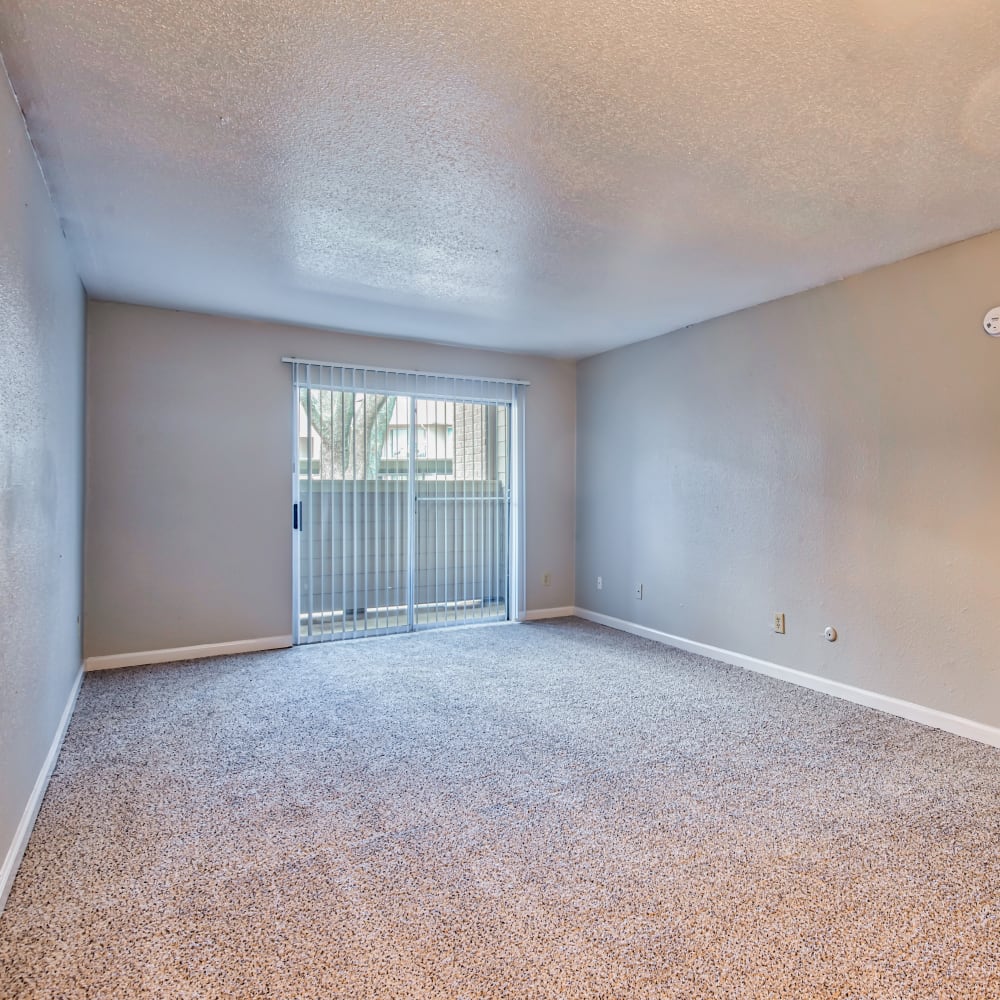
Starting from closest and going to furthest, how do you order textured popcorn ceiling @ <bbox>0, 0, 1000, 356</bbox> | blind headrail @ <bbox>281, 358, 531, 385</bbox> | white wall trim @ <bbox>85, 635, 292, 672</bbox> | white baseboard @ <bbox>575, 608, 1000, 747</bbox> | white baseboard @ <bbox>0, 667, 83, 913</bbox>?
textured popcorn ceiling @ <bbox>0, 0, 1000, 356</bbox> < white baseboard @ <bbox>0, 667, 83, 913</bbox> < white baseboard @ <bbox>575, 608, 1000, 747</bbox> < white wall trim @ <bbox>85, 635, 292, 672</bbox> < blind headrail @ <bbox>281, 358, 531, 385</bbox>

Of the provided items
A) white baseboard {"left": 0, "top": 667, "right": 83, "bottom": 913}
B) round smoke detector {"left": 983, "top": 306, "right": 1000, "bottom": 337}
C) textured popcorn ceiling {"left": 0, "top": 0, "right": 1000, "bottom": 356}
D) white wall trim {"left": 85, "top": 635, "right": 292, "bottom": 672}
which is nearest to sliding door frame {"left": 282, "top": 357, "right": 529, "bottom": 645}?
white wall trim {"left": 85, "top": 635, "right": 292, "bottom": 672}

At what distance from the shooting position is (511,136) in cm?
212

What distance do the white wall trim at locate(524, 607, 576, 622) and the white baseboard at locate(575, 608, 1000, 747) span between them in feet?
2.65

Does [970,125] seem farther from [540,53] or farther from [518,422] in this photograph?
[518,422]

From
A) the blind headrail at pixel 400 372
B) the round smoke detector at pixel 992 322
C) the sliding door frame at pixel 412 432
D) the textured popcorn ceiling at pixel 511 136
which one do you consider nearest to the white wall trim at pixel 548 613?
the sliding door frame at pixel 412 432

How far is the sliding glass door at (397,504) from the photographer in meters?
4.62

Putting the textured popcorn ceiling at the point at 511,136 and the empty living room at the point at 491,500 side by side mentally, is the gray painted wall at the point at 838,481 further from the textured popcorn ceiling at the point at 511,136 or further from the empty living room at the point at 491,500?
the textured popcorn ceiling at the point at 511,136

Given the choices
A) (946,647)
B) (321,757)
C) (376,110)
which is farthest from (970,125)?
(321,757)

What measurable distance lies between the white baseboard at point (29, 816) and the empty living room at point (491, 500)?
0.06ft

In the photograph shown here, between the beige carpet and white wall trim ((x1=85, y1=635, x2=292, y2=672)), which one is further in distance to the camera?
white wall trim ((x1=85, y1=635, x2=292, y2=672))

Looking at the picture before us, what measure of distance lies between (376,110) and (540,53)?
0.57m

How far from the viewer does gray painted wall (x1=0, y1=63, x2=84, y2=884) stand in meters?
1.78

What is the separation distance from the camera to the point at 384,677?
12.6 ft

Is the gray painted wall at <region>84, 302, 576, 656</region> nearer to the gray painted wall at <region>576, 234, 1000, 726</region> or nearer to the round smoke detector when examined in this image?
the gray painted wall at <region>576, 234, 1000, 726</region>
